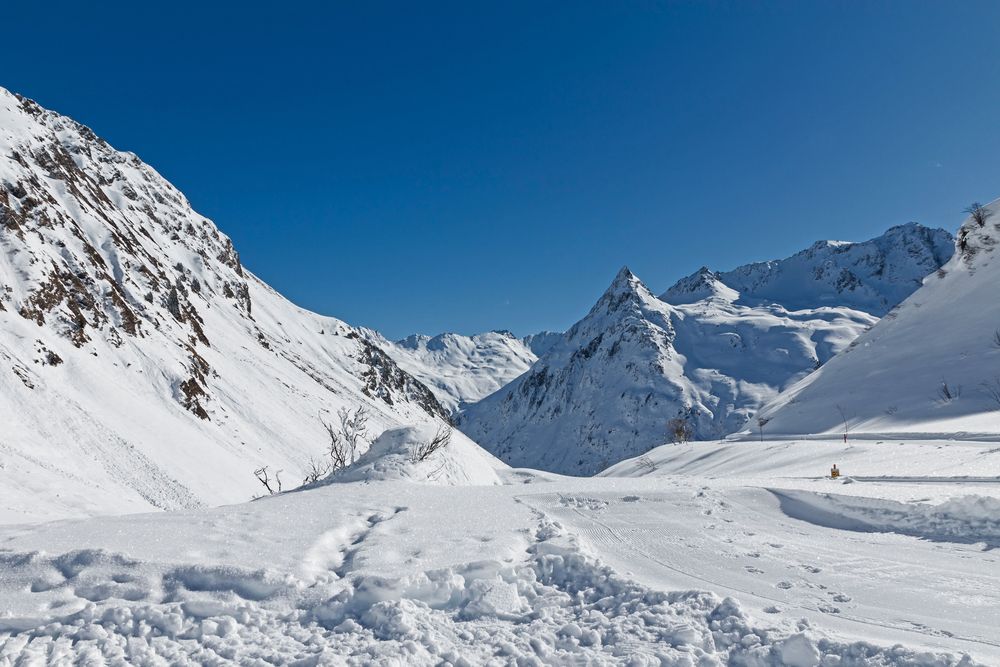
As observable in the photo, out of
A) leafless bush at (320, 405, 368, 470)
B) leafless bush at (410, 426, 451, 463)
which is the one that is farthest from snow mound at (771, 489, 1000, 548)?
leafless bush at (320, 405, 368, 470)

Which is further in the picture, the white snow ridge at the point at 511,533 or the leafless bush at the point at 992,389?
the leafless bush at the point at 992,389

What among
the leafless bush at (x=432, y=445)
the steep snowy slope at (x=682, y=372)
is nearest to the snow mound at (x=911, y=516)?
the leafless bush at (x=432, y=445)

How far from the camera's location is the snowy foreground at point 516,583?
18.3ft

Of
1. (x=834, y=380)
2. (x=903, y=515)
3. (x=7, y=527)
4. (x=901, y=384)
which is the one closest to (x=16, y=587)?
(x=7, y=527)

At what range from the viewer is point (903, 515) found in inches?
391

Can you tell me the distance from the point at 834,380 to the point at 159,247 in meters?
106

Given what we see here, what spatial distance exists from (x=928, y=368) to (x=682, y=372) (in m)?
132

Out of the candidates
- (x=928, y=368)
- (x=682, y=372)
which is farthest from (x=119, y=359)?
(x=682, y=372)

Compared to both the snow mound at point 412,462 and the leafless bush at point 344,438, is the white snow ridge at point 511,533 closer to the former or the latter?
the snow mound at point 412,462

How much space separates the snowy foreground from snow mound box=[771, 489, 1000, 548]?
0.03 metres

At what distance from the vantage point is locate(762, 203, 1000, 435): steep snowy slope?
25891mm

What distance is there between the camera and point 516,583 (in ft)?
23.5

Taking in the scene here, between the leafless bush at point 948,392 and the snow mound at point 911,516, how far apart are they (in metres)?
21.2

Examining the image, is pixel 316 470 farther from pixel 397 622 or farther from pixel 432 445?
pixel 397 622
